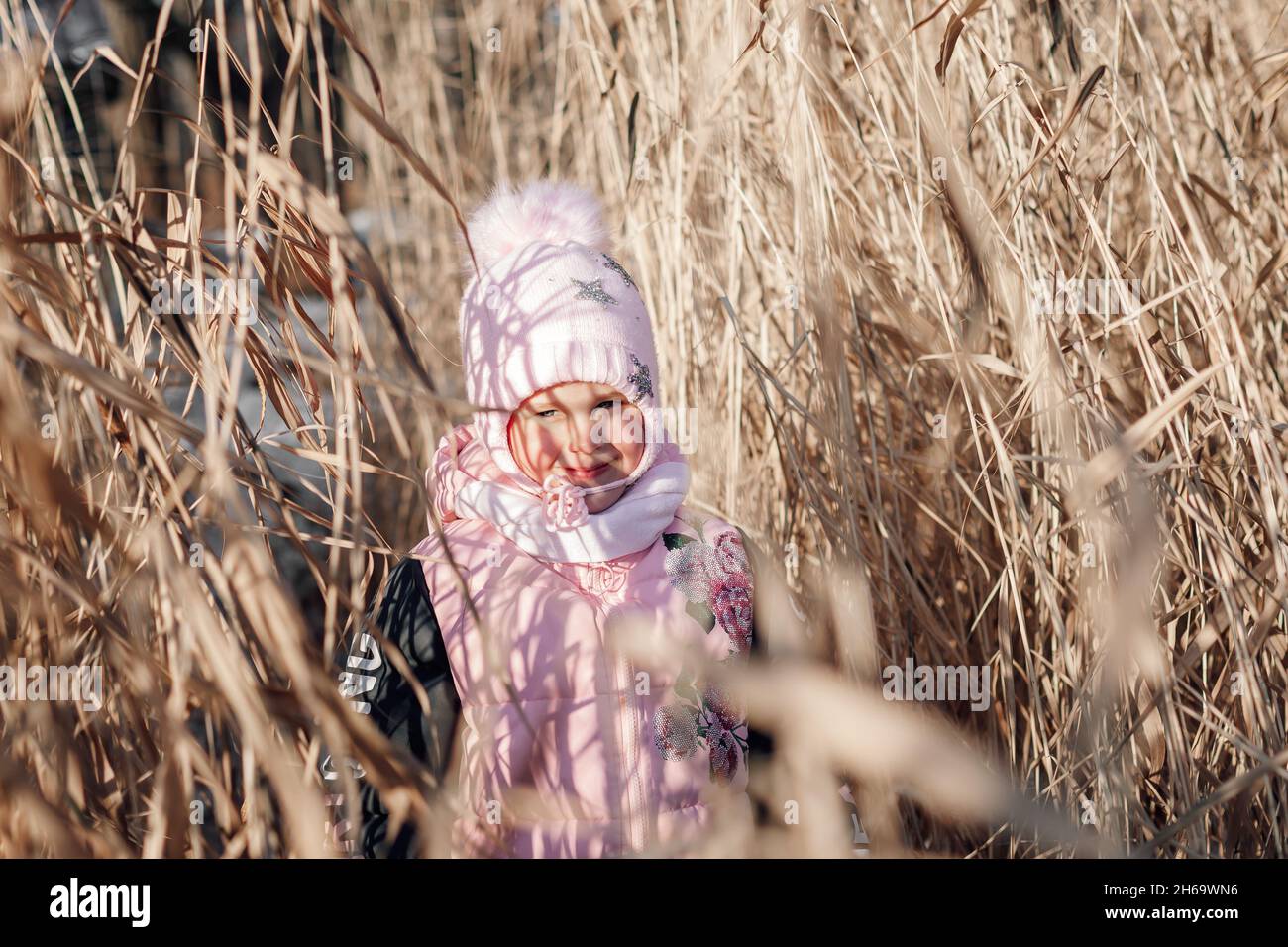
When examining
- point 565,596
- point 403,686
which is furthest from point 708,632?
point 403,686

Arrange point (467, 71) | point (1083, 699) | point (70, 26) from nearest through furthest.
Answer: point (1083, 699)
point (467, 71)
point (70, 26)

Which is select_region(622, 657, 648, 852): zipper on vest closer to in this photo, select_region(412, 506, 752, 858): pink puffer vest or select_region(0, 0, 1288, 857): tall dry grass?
select_region(412, 506, 752, 858): pink puffer vest

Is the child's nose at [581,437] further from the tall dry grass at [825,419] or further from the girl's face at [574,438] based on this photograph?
the tall dry grass at [825,419]

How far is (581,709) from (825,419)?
1.36ft

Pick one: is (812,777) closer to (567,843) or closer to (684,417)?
(567,843)

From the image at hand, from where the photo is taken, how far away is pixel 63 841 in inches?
20.9

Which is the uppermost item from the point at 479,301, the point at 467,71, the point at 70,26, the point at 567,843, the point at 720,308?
the point at 70,26

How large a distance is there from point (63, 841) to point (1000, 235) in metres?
0.86

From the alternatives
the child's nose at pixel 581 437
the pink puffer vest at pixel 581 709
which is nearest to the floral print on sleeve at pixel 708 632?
the pink puffer vest at pixel 581 709

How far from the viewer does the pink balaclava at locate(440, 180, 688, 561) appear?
3.07 ft

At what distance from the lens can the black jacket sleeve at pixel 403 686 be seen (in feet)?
2.80

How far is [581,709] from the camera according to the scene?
909 mm

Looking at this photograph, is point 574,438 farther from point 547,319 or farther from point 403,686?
point 403,686

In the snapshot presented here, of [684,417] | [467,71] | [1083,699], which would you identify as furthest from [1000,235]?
[467,71]
